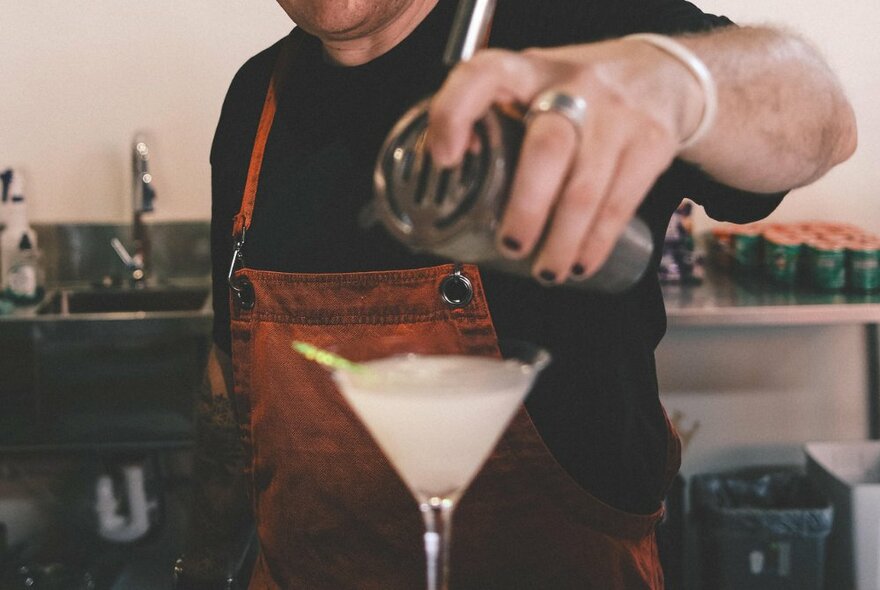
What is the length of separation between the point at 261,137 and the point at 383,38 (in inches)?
10.1

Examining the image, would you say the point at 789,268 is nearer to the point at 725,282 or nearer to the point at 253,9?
the point at 725,282

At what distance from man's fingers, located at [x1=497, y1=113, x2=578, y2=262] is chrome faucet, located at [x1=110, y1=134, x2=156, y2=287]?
208 cm

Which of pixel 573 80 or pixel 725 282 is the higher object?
pixel 573 80

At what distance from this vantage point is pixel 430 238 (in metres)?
0.69

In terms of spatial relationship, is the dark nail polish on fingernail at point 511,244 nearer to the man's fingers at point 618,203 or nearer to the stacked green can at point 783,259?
the man's fingers at point 618,203

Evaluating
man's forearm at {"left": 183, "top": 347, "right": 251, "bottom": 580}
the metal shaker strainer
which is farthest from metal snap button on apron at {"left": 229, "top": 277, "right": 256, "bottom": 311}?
the metal shaker strainer

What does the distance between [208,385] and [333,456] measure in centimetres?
40

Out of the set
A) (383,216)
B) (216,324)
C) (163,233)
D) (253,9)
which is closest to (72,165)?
(163,233)

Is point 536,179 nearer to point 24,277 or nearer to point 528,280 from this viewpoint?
point 528,280

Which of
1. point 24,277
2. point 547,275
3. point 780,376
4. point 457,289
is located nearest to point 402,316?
point 457,289

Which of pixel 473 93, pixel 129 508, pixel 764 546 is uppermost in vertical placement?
pixel 473 93

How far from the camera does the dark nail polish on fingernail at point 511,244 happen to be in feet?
2.23

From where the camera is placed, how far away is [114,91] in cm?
269

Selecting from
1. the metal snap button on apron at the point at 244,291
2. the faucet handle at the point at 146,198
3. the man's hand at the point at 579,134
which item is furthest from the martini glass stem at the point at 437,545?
the faucet handle at the point at 146,198
